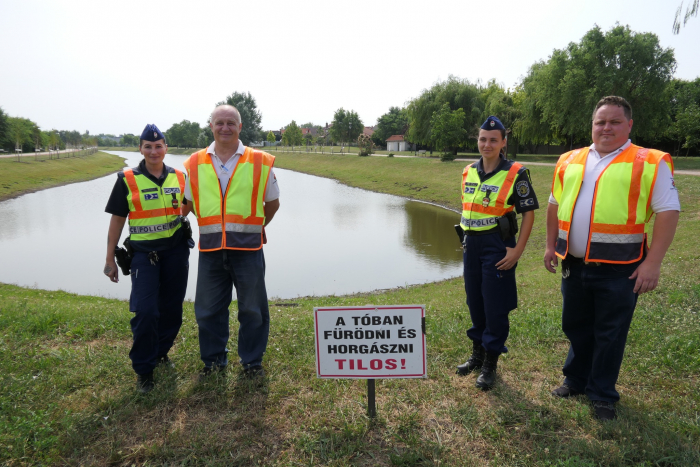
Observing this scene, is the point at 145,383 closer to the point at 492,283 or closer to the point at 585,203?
the point at 492,283

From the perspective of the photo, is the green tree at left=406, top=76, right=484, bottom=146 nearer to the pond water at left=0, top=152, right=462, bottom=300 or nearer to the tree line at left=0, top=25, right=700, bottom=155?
the tree line at left=0, top=25, right=700, bottom=155

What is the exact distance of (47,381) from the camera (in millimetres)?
3641

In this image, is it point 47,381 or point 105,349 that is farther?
point 105,349

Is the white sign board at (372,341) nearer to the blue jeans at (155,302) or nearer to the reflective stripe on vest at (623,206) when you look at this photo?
the reflective stripe on vest at (623,206)

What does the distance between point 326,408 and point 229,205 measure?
5.93ft

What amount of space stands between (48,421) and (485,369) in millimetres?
3431

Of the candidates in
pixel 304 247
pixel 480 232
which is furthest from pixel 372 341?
pixel 304 247

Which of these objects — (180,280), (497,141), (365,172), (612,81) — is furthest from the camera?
(365,172)

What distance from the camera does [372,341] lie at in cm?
309

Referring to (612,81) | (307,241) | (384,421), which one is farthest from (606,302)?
(612,81)

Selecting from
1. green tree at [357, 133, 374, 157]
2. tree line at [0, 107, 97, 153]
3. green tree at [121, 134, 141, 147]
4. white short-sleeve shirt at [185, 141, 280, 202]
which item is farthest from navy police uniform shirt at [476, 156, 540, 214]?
green tree at [121, 134, 141, 147]

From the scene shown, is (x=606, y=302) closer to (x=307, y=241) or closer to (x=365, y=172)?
(x=307, y=241)

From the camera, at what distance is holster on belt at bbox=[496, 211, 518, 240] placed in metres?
3.55

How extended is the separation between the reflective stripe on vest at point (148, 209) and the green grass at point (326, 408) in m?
1.26
